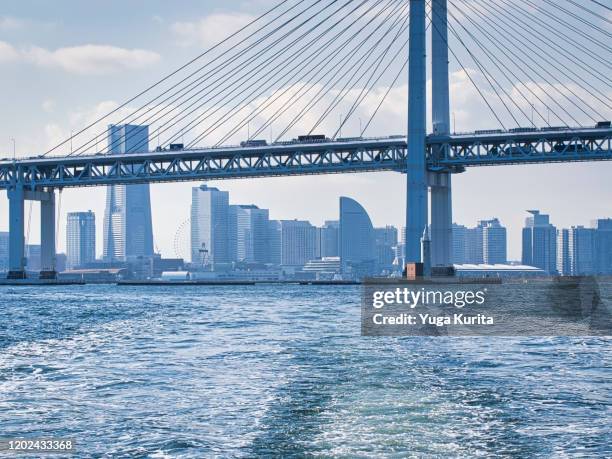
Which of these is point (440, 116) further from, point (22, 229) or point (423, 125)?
point (22, 229)

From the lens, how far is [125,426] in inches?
664

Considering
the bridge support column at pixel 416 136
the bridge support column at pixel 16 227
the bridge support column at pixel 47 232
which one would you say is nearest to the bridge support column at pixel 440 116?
the bridge support column at pixel 416 136

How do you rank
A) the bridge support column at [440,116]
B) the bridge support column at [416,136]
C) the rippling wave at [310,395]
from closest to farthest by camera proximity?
1. the rippling wave at [310,395]
2. the bridge support column at [416,136]
3. the bridge support column at [440,116]

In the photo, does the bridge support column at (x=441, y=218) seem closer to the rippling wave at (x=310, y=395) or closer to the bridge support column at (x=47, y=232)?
the bridge support column at (x=47, y=232)

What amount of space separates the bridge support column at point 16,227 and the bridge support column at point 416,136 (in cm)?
4854

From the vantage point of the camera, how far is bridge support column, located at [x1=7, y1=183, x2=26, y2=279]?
370 ft

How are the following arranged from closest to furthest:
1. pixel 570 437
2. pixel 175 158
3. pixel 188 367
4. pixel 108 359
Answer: pixel 570 437 → pixel 188 367 → pixel 108 359 → pixel 175 158

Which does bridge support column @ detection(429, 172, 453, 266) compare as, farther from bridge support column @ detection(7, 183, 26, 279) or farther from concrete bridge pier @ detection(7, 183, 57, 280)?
bridge support column @ detection(7, 183, 26, 279)

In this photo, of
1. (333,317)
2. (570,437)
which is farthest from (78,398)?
(333,317)

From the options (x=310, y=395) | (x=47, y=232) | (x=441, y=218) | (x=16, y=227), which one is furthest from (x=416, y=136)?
(x=310, y=395)

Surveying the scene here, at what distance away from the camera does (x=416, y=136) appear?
289 ft

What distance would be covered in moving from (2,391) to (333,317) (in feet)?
86.2

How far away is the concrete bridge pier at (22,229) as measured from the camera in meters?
113

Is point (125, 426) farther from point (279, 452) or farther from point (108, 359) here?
point (108, 359)
